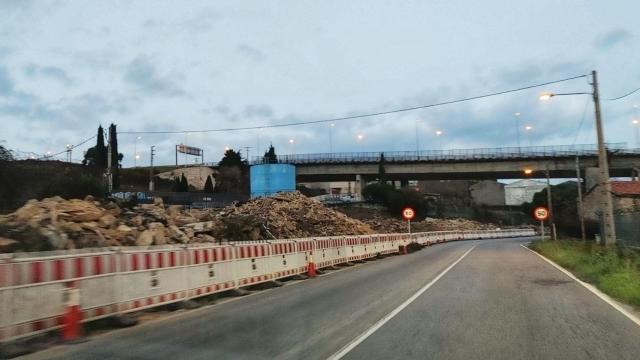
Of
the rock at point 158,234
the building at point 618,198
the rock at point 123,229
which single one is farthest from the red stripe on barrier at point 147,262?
the building at point 618,198

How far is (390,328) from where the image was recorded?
1000 cm

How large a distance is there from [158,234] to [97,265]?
12976 millimetres

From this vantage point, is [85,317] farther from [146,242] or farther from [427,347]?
[146,242]

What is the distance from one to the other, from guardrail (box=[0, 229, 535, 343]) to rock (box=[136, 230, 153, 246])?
5757 mm

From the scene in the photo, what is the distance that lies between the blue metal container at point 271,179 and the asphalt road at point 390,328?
54339mm

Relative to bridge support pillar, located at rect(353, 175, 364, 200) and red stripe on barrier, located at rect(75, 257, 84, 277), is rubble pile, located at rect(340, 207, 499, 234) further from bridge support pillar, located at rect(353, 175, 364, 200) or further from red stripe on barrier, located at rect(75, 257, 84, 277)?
red stripe on barrier, located at rect(75, 257, 84, 277)

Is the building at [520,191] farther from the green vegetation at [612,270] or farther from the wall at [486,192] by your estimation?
the green vegetation at [612,270]

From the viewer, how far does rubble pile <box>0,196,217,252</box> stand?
18.2m

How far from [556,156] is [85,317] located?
296 feet

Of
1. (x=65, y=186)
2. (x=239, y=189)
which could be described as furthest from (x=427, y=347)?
(x=239, y=189)

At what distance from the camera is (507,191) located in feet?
544

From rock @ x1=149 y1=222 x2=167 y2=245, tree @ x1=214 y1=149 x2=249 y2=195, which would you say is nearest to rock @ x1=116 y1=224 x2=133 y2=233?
rock @ x1=149 y1=222 x2=167 y2=245

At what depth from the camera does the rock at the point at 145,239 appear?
2255 centimetres

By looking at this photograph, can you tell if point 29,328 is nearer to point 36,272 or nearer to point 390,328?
point 36,272
